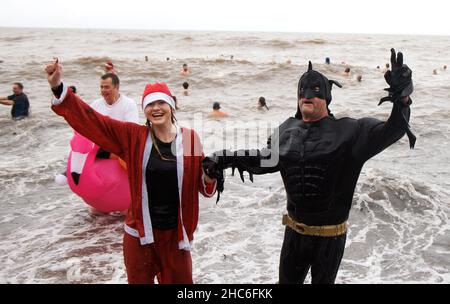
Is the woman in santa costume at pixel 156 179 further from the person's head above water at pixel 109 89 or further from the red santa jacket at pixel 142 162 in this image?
the person's head above water at pixel 109 89

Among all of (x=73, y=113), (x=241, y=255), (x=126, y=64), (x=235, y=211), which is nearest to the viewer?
(x=73, y=113)

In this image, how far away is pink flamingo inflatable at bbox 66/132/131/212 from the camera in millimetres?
5711

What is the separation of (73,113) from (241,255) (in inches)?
132

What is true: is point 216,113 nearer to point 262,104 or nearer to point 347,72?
point 262,104

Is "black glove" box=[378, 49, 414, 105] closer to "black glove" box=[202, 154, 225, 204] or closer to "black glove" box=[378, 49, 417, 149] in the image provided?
"black glove" box=[378, 49, 417, 149]

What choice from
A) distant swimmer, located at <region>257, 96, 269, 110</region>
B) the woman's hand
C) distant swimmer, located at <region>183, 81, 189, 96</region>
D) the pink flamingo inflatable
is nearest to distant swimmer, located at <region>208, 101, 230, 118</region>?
distant swimmer, located at <region>257, 96, 269, 110</region>

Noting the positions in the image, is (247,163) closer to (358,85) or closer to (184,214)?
(184,214)

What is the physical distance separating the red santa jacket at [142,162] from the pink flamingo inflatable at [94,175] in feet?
9.23

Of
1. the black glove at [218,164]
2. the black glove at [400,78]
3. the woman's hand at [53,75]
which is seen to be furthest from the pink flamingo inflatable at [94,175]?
the black glove at [400,78]

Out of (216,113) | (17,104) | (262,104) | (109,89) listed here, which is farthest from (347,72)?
(109,89)

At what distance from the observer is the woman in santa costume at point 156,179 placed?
9.76 ft

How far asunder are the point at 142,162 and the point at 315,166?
3.79 feet
